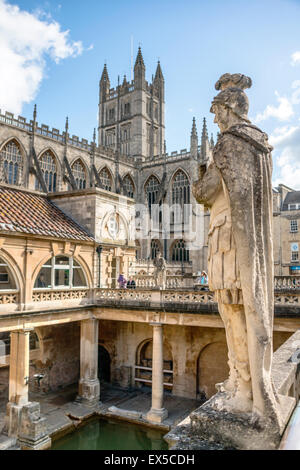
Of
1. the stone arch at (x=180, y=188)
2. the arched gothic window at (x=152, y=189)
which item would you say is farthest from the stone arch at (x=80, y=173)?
the stone arch at (x=180, y=188)

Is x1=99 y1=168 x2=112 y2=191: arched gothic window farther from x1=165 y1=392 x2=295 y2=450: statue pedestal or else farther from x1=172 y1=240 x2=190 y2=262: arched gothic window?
x1=165 y1=392 x2=295 y2=450: statue pedestal

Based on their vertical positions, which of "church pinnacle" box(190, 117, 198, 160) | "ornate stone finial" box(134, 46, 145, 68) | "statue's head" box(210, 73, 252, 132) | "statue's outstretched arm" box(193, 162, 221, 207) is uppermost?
"ornate stone finial" box(134, 46, 145, 68)

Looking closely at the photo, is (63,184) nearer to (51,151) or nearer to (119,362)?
(51,151)

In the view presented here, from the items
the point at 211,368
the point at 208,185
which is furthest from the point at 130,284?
the point at 208,185

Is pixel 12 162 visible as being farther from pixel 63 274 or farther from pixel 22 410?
pixel 22 410

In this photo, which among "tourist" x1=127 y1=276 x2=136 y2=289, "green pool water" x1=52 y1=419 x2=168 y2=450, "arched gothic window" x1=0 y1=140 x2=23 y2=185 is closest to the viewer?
"green pool water" x1=52 y1=419 x2=168 y2=450

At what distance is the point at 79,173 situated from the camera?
1661 inches

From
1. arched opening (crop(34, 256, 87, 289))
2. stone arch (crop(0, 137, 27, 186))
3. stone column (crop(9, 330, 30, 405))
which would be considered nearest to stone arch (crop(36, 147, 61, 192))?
stone arch (crop(0, 137, 27, 186))

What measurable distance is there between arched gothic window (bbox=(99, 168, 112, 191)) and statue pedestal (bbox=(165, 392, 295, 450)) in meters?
43.3

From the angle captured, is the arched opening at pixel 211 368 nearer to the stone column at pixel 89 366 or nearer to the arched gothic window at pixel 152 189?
the stone column at pixel 89 366

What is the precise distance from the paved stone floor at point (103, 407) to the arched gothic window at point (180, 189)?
3109 cm

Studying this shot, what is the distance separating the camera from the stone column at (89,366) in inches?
643

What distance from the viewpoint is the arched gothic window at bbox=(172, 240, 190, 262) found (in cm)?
4472

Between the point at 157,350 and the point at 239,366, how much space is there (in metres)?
12.7
